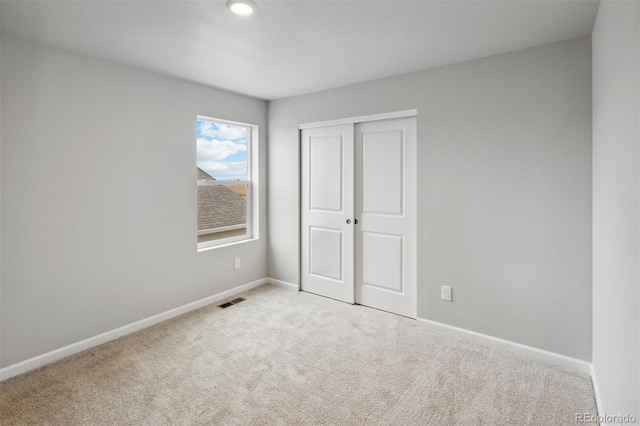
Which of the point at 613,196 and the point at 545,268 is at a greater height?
the point at 613,196

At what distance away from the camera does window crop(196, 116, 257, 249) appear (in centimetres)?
382

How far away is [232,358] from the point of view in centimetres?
265

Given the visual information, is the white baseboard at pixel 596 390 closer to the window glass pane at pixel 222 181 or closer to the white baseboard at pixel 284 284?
the white baseboard at pixel 284 284

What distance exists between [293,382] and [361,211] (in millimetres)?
1941

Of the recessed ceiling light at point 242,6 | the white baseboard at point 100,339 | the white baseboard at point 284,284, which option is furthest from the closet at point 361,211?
the recessed ceiling light at point 242,6

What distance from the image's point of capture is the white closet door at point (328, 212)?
3.80 meters

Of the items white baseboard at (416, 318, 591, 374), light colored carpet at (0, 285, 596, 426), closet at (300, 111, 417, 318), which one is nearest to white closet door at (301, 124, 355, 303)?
closet at (300, 111, 417, 318)

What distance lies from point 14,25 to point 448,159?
3326 mm

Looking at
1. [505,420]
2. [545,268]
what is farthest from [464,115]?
[505,420]

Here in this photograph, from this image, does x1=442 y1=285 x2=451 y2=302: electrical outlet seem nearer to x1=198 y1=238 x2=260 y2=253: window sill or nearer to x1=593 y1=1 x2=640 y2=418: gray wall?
x1=593 y1=1 x2=640 y2=418: gray wall

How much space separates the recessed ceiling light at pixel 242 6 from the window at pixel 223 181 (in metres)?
1.84

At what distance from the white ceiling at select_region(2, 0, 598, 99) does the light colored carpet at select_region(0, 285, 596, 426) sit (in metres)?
2.39

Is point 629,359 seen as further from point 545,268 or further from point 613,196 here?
point 545,268

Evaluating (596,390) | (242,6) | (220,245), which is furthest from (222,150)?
(596,390)
